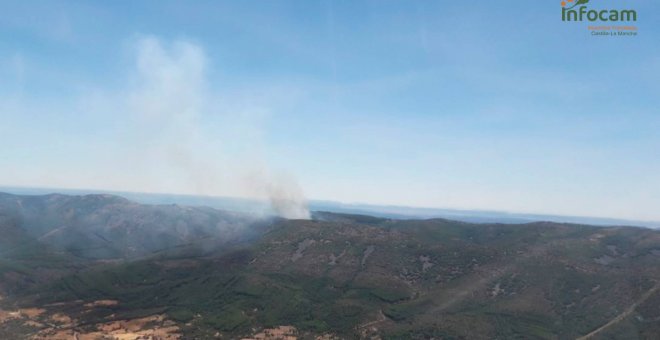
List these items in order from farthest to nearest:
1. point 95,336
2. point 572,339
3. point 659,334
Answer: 1. point 95,336
2. point 572,339
3. point 659,334

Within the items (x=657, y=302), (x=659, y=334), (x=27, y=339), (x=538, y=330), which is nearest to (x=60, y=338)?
(x=27, y=339)

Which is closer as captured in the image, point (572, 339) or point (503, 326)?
point (572, 339)

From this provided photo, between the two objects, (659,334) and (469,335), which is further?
(469,335)

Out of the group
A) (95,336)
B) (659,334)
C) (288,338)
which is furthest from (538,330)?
(95,336)

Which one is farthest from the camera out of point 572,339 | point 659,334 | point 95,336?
point 95,336

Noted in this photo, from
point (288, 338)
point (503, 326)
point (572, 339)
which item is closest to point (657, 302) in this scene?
point (572, 339)

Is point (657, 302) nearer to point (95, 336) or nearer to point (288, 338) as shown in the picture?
point (288, 338)

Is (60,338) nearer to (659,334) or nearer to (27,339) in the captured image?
(27,339)

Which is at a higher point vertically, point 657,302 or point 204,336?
point 657,302

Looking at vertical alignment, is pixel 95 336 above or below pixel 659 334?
below
